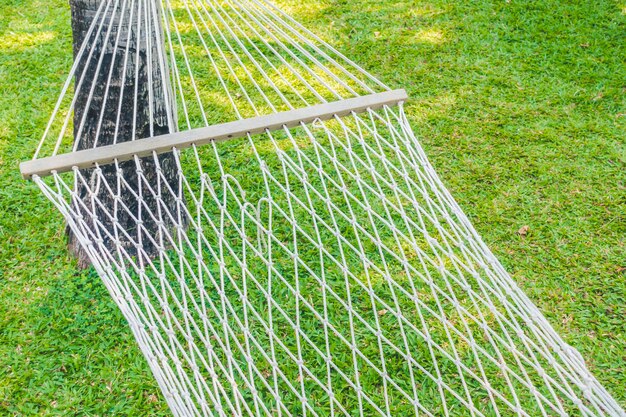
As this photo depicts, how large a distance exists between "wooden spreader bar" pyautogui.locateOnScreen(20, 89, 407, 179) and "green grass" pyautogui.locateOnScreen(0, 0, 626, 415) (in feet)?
1.94

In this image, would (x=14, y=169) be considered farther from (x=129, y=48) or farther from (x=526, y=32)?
(x=526, y=32)

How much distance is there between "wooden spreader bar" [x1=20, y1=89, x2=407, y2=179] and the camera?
4.58 ft

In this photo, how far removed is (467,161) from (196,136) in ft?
4.37

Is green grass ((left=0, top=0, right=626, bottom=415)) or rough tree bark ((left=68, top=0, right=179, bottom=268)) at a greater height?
rough tree bark ((left=68, top=0, right=179, bottom=268))

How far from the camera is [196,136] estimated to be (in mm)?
1509

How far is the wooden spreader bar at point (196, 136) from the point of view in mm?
1396

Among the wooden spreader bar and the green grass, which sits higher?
the wooden spreader bar

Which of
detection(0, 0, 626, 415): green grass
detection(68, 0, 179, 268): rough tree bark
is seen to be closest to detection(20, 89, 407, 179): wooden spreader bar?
detection(68, 0, 179, 268): rough tree bark

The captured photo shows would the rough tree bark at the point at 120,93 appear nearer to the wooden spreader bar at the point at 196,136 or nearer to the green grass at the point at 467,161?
the wooden spreader bar at the point at 196,136

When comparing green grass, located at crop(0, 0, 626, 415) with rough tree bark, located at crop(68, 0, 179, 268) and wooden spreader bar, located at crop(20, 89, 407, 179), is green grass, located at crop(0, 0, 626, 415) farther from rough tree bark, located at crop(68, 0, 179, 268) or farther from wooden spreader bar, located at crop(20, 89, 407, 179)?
wooden spreader bar, located at crop(20, 89, 407, 179)

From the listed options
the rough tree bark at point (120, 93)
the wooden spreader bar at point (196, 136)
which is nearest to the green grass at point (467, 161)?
the rough tree bark at point (120, 93)

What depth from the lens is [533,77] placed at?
292cm

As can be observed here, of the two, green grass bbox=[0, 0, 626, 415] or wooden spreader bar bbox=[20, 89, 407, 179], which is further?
green grass bbox=[0, 0, 626, 415]

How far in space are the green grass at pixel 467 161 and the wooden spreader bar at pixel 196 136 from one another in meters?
0.59
